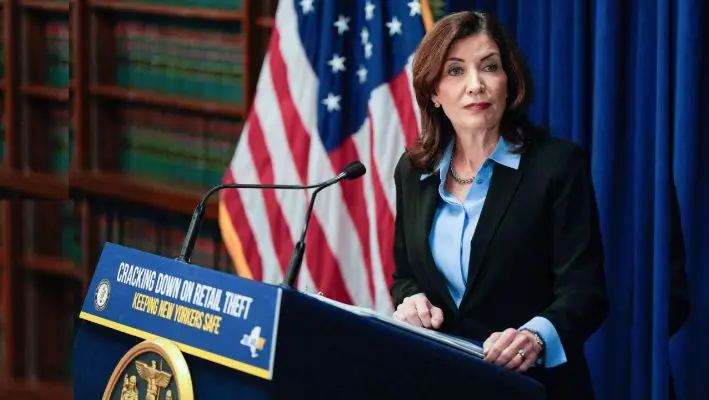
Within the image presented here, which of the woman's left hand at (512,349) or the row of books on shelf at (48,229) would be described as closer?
the woman's left hand at (512,349)

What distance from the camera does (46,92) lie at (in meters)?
5.49

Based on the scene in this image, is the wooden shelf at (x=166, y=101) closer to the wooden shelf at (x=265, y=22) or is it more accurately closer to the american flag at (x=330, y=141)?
the wooden shelf at (x=265, y=22)

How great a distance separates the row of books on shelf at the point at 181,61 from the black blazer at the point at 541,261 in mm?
2263

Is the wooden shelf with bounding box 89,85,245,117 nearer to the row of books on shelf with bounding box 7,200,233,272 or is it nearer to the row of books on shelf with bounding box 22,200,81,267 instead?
the row of books on shelf with bounding box 7,200,233,272

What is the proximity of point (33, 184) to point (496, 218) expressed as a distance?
338 cm

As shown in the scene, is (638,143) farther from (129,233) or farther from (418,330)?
(129,233)

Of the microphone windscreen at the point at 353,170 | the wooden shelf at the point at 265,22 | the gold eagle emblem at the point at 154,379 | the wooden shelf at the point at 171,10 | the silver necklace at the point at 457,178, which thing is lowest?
the gold eagle emblem at the point at 154,379

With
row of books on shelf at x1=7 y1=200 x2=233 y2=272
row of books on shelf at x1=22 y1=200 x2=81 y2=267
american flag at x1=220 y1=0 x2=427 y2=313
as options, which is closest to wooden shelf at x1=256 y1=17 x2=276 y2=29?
american flag at x1=220 y1=0 x2=427 y2=313

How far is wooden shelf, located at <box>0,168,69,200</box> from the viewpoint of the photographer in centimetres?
545

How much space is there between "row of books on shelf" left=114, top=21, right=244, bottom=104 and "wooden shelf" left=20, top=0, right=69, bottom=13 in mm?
370

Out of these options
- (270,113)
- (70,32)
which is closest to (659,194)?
(270,113)

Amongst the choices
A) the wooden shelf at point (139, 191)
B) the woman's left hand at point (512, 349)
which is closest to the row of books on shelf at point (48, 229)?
the wooden shelf at point (139, 191)

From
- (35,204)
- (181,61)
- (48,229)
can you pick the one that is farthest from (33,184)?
(181,61)

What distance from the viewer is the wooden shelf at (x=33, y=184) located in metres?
5.45
